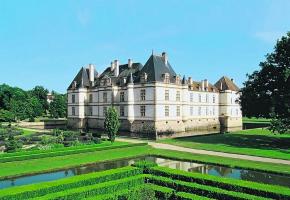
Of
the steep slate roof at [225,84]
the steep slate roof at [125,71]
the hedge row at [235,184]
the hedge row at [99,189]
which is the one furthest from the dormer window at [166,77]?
the hedge row at [99,189]

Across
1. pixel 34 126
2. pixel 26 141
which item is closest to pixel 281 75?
pixel 26 141

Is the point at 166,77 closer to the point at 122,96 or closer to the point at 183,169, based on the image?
the point at 122,96

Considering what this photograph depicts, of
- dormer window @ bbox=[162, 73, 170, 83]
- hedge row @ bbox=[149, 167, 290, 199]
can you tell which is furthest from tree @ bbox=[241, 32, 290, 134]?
hedge row @ bbox=[149, 167, 290, 199]

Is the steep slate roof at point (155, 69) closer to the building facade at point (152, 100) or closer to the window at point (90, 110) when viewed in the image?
the building facade at point (152, 100)

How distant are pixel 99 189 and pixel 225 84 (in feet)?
161

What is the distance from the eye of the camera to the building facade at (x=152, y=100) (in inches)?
1722

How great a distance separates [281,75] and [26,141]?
100 feet

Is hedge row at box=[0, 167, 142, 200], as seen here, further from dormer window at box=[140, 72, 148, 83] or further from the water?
dormer window at box=[140, 72, 148, 83]

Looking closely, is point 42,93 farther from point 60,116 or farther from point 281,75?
point 281,75

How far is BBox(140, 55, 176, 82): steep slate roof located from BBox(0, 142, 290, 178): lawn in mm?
13590

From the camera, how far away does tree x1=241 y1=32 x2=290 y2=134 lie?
35.2 metres

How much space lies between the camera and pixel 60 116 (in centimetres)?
8481

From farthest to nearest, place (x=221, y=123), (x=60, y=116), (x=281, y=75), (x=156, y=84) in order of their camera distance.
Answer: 1. (x=60, y=116)
2. (x=221, y=123)
3. (x=156, y=84)
4. (x=281, y=75)

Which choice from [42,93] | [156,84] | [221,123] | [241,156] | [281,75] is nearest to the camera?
[241,156]
